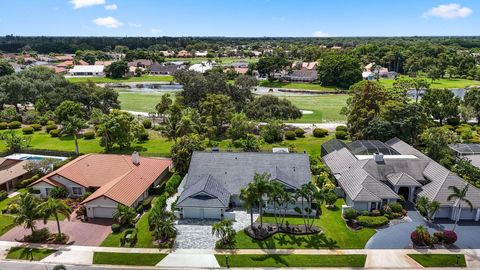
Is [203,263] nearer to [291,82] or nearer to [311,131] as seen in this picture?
[311,131]

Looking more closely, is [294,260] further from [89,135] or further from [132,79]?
[132,79]

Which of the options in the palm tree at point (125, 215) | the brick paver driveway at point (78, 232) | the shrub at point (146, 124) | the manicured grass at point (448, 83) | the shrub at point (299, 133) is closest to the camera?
the brick paver driveway at point (78, 232)

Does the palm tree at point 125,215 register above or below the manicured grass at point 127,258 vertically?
above

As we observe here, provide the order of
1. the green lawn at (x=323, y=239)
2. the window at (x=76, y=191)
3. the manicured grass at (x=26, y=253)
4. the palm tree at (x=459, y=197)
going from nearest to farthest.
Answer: the manicured grass at (x=26, y=253), the green lawn at (x=323, y=239), the palm tree at (x=459, y=197), the window at (x=76, y=191)

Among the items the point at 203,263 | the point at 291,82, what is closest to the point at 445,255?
the point at 203,263

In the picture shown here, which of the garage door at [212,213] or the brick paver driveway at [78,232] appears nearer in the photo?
the brick paver driveway at [78,232]

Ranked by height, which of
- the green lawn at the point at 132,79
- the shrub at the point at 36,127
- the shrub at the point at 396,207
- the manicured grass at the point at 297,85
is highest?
the green lawn at the point at 132,79

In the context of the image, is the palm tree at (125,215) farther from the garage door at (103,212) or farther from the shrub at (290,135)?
the shrub at (290,135)

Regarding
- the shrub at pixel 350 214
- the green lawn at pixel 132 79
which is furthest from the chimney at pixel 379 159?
the green lawn at pixel 132 79
